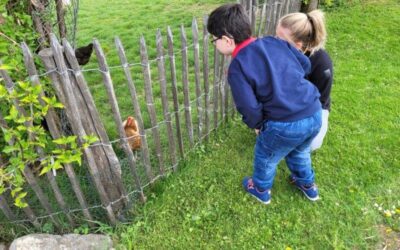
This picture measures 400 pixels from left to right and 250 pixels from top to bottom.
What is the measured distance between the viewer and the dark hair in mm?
2463

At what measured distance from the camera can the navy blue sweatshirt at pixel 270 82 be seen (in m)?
2.41

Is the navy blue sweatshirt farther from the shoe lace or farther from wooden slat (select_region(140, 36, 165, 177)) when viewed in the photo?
the shoe lace

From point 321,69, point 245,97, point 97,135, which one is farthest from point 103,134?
point 321,69

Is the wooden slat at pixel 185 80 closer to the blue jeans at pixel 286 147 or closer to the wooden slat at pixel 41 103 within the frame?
the blue jeans at pixel 286 147

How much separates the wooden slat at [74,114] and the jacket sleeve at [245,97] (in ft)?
3.45

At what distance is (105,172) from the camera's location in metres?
2.89

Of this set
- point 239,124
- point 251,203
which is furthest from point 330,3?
point 251,203

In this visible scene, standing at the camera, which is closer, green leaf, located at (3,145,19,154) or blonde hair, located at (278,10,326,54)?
green leaf, located at (3,145,19,154)

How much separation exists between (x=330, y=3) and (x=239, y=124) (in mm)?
4589

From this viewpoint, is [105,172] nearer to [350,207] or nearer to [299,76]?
[299,76]

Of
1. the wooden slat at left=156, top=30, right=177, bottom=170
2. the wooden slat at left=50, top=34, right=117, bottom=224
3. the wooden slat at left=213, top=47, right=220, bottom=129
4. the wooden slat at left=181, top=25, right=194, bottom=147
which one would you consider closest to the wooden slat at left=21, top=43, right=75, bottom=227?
the wooden slat at left=50, top=34, right=117, bottom=224

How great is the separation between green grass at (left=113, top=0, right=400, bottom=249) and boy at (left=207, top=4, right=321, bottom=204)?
28.2 inches

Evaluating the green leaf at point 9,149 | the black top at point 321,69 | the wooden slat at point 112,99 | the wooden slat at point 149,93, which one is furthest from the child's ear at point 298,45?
the green leaf at point 9,149

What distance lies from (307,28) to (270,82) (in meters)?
0.79
